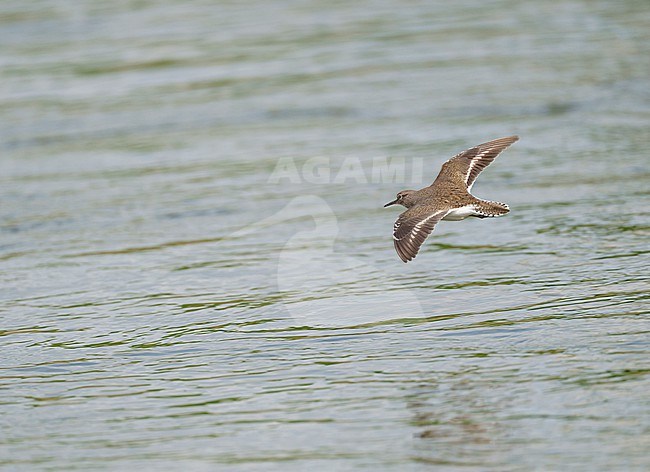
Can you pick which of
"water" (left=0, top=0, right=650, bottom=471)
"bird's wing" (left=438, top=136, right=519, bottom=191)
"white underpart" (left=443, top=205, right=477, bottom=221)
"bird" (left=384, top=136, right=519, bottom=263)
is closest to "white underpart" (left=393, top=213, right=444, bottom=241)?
"bird" (left=384, top=136, right=519, bottom=263)

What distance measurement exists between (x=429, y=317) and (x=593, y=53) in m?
6.54

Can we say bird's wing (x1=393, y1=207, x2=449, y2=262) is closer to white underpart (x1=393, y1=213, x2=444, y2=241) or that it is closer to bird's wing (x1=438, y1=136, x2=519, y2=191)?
white underpart (x1=393, y1=213, x2=444, y2=241)

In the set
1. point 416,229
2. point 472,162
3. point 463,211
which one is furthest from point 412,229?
point 472,162

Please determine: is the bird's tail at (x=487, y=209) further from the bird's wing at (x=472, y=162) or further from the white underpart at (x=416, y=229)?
the bird's wing at (x=472, y=162)

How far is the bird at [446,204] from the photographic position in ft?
20.2

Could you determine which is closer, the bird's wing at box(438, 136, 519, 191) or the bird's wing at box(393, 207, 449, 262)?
the bird's wing at box(393, 207, 449, 262)

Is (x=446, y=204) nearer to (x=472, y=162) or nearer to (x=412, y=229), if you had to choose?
(x=412, y=229)

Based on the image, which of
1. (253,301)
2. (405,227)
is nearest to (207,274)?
(253,301)

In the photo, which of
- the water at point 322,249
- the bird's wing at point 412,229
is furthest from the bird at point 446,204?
the water at point 322,249

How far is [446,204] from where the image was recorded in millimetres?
6598

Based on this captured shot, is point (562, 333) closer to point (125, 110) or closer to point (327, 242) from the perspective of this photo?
point (327, 242)

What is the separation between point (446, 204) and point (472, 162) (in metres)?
0.77

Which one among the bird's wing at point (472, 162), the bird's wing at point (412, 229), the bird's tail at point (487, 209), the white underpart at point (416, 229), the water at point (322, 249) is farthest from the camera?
the bird's wing at point (472, 162)

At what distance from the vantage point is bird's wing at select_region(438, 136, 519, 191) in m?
7.24
